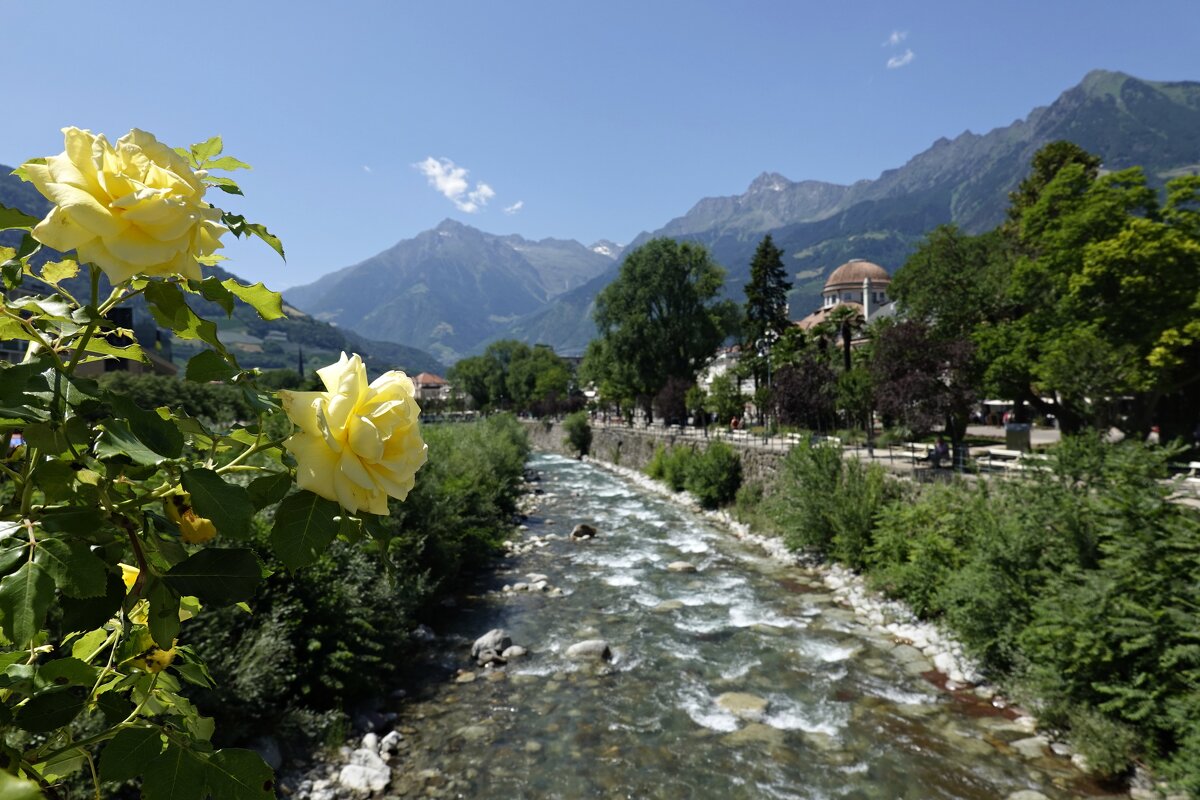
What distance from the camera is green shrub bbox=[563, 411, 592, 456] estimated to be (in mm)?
50062

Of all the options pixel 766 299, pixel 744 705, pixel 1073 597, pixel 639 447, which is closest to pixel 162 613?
pixel 744 705

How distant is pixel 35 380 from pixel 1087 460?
11.3m

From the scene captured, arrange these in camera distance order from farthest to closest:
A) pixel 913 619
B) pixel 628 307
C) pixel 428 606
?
pixel 628 307, pixel 428 606, pixel 913 619

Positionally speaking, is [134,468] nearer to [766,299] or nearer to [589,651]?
[589,651]

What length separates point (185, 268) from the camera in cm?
94

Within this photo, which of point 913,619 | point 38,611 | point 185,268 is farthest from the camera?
point 913,619

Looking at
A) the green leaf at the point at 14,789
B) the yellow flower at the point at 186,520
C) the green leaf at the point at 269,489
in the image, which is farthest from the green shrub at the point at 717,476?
the green leaf at the point at 14,789

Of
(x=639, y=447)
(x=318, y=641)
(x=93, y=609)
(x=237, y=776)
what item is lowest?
(x=318, y=641)

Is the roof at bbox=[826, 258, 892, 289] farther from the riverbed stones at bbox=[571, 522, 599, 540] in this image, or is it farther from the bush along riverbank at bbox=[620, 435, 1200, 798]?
the bush along riverbank at bbox=[620, 435, 1200, 798]

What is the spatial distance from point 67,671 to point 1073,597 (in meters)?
9.76

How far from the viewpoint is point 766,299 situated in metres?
51.1

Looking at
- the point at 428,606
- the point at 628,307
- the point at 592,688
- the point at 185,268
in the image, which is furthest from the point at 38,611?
the point at 628,307

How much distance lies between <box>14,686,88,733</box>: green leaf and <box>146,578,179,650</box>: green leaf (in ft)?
0.73

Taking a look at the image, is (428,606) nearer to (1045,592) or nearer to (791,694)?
(791,694)
